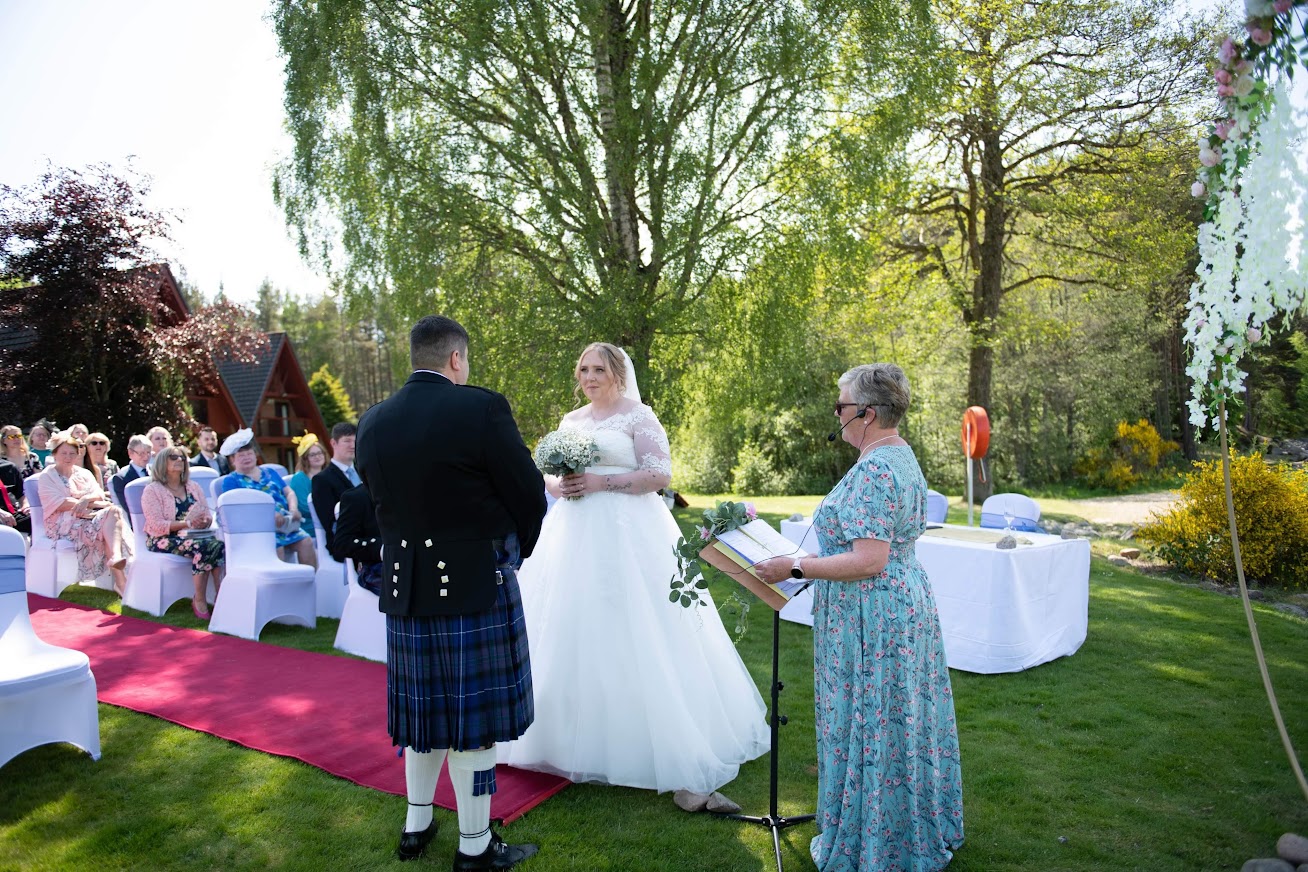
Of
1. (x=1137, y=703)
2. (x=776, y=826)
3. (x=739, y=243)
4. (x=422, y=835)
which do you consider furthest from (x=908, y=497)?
(x=739, y=243)

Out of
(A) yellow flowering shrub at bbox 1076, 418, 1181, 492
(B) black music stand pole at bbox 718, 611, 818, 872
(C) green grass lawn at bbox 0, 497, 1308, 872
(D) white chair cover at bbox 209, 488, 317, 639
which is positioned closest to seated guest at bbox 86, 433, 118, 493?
(D) white chair cover at bbox 209, 488, 317, 639

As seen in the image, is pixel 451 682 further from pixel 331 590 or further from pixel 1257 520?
pixel 1257 520

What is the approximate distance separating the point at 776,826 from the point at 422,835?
4.77 ft

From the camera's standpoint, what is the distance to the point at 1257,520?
27.3ft

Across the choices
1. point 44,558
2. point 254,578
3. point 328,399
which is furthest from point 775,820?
point 328,399

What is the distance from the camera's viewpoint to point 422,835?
3359mm

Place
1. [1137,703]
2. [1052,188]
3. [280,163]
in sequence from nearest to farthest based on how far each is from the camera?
[1137,703] < [280,163] < [1052,188]

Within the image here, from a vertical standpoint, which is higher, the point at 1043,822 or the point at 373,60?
the point at 373,60

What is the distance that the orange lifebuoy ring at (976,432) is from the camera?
749 cm

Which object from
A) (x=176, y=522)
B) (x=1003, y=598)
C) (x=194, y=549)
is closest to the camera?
(x=1003, y=598)

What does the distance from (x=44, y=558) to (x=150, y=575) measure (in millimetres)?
1718

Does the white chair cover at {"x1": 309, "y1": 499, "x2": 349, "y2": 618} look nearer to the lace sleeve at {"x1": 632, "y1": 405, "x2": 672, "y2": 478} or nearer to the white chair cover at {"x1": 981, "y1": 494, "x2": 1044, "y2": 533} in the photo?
the lace sleeve at {"x1": 632, "y1": 405, "x2": 672, "y2": 478}

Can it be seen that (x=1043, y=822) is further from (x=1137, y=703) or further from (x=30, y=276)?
(x=30, y=276)

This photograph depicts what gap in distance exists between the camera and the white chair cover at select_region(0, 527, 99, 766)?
12.9 ft
